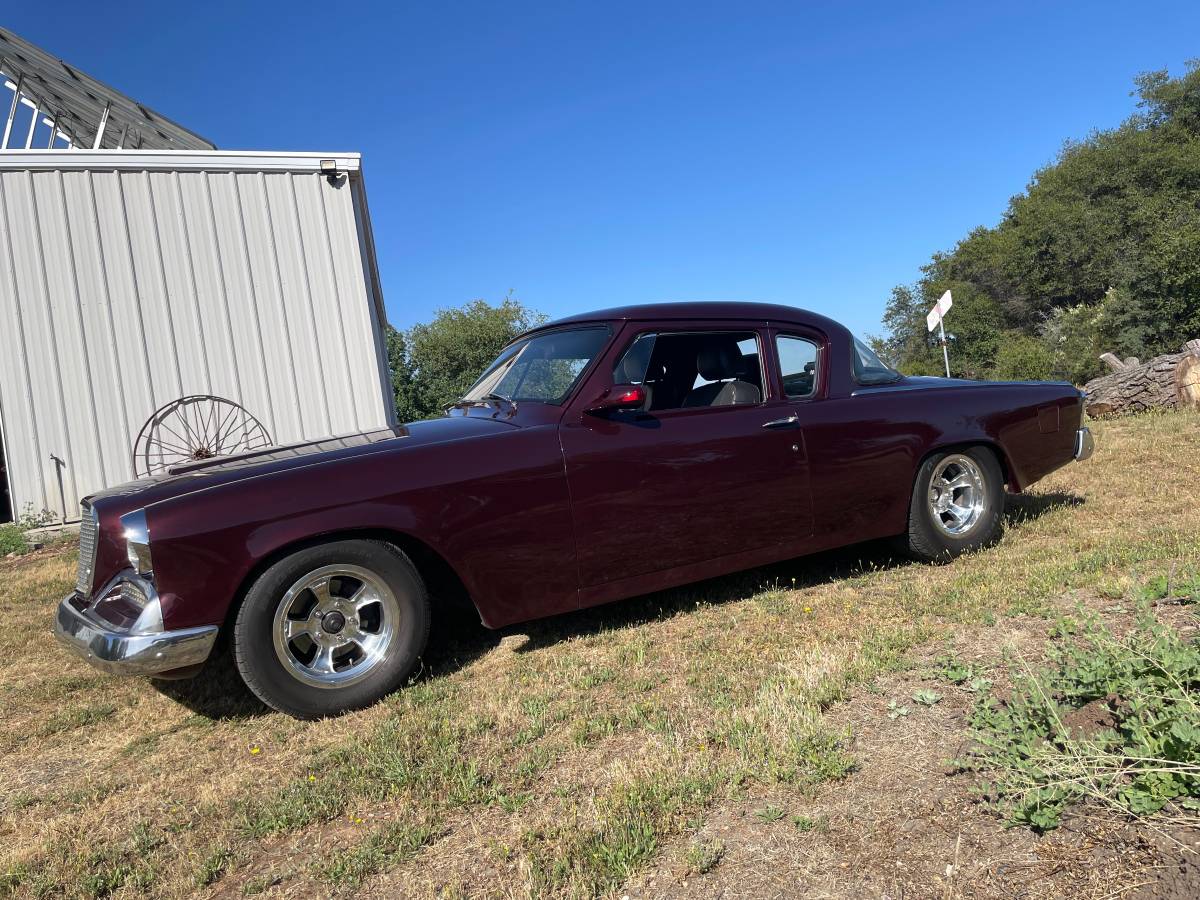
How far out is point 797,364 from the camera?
429 cm

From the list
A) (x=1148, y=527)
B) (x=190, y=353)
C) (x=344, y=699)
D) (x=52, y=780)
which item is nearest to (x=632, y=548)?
(x=344, y=699)

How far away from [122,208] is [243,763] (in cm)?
829

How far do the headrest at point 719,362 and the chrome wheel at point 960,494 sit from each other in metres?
1.42

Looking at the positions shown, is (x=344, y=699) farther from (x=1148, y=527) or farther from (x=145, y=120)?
(x=145, y=120)

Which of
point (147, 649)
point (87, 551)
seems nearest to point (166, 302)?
point (87, 551)

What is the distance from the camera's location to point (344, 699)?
3141 millimetres

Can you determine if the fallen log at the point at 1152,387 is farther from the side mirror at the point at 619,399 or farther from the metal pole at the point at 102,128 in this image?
the metal pole at the point at 102,128

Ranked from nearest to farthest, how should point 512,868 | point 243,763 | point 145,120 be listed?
1. point 512,868
2. point 243,763
3. point 145,120

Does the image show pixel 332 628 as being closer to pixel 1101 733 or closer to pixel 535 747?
pixel 535 747

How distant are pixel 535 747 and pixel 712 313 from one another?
2.45m

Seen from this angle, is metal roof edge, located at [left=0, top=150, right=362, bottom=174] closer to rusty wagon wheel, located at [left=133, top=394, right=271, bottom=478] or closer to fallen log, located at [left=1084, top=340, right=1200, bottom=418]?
rusty wagon wheel, located at [left=133, top=394, right=271, bottom=478]

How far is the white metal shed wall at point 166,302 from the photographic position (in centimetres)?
855

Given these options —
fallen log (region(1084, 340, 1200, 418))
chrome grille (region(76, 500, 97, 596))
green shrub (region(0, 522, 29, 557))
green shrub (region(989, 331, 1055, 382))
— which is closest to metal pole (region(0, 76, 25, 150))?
green shrub (region(0, 522, 29, 557))

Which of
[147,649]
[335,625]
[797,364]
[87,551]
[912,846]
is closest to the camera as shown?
[912,846]
